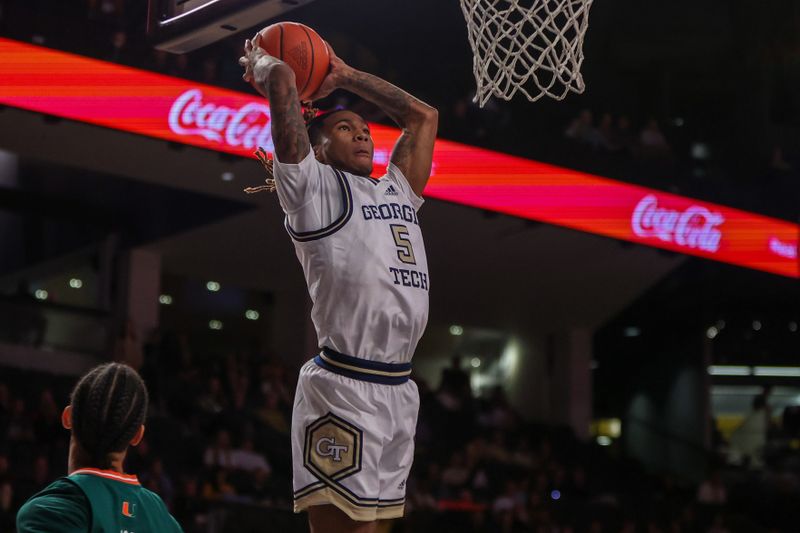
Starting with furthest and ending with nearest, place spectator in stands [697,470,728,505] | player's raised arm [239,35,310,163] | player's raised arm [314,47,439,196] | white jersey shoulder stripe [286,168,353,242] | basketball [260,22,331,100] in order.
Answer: spectator in stands [697,470,728,505], player's raised arm [314,47,439,196], basketball [260,22,331,100], white jersey shoulder stripe [286,168,353,242], player's raised arm [239,35,310,163]

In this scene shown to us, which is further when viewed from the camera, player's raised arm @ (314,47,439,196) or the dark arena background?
the dark arena background

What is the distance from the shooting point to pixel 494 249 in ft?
49.7

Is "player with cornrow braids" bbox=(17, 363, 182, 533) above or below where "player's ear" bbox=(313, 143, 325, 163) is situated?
below

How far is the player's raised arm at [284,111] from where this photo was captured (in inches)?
137

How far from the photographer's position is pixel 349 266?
3.58 metres

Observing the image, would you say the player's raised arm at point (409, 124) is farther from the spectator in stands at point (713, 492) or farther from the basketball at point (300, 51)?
the spectator in stands at point (713, 492)

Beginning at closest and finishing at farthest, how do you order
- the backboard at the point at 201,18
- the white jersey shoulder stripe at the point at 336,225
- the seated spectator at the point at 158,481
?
1. the white jersey shoulder stripe at the point at 336,225
2. the backboard at the point at 201,18
3. the seated spectator at the point at 158,481

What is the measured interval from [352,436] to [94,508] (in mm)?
1184

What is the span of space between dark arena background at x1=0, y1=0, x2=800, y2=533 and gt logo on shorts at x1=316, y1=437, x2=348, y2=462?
5.91 meters

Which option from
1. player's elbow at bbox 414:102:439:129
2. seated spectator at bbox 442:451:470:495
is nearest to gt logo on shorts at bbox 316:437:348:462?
player's elbow at bbox 414:102:439:129

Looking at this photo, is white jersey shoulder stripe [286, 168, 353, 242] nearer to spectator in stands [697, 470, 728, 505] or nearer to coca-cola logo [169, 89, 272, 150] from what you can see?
coca-cola logo [169, 89, 272, 150]

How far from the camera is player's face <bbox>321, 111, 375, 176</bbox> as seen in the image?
3822mm

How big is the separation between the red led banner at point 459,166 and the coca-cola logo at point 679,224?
0.5 inches

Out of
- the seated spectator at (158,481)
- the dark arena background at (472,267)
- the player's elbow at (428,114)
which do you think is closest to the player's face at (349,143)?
the player's elbow at (428,114)
